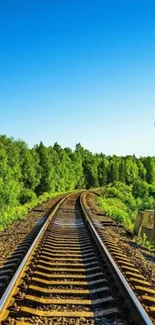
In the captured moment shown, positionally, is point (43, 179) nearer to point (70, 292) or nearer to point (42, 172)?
point (42, 172)

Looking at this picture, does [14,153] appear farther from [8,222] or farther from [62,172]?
[8,222]

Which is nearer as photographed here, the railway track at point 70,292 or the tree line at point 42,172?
the railway track at point 70,292

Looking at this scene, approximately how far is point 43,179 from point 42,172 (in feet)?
3.26

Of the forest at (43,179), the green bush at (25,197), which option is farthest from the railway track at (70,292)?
the green bush at (25,197)

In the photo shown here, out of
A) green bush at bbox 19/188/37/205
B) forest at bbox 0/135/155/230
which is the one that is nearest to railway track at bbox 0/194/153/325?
forest at bbox 0/135/155/230

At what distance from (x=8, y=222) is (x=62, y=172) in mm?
53650

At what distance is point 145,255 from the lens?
421 inches

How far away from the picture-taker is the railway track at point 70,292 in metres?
5.09

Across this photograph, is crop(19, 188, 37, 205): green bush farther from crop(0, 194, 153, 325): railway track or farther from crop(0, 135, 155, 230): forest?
crop(0, 194, 153, 325): railway track

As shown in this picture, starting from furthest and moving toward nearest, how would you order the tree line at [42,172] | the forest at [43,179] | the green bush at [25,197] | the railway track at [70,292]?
1. the green bush at [25,197]
2. the tree line at [42,172]
3. the forest at [43,179]
4. the railway track at [70,292]

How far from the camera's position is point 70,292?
6137 mm

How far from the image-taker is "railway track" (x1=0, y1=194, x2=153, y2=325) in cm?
509

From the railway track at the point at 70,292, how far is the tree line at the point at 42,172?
95.5 feet

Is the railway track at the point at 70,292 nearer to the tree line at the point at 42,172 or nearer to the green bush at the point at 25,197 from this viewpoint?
the tree line at the point at 42,172
